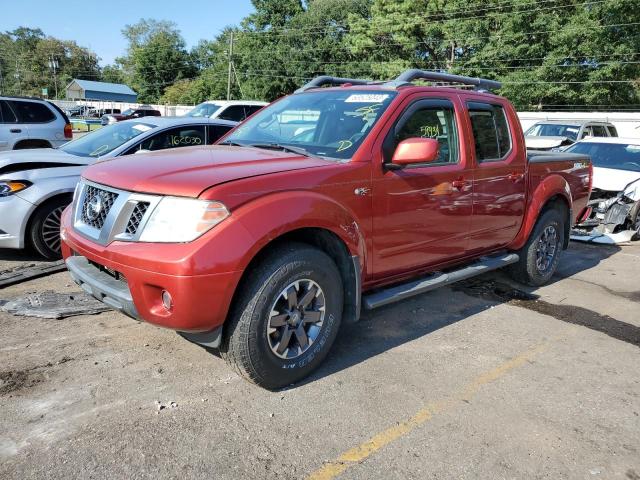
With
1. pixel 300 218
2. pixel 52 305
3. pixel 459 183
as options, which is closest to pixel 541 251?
pixel 459 183

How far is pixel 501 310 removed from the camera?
5.00 m

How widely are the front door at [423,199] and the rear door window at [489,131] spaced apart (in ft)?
0.89

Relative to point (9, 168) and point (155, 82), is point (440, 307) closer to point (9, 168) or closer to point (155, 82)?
point (9, 168)

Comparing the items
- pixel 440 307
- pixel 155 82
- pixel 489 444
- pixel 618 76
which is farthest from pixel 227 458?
pixel 155 82

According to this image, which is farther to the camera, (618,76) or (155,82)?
(155,82)

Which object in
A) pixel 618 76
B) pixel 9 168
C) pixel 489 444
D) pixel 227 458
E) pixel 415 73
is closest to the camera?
pixel 227 458

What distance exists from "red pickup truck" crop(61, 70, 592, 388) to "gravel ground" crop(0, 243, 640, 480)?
392mm

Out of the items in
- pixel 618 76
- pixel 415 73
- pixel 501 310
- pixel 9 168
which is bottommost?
pixel 501 310

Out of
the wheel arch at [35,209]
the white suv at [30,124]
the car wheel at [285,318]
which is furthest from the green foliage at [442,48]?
the car wheel at [285,318]

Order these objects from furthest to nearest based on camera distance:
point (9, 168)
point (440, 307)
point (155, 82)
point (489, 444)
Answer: point (155, 82)
point (9, 168)
point (440, 307)
point (489, 444)

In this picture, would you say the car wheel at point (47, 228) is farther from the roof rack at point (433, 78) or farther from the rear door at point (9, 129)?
the rear door at point (9, 129)

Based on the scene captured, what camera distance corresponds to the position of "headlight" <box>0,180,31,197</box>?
17.8 feet

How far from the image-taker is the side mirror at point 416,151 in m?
3.49

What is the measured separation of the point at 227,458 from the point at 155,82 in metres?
84.8
